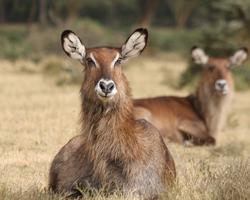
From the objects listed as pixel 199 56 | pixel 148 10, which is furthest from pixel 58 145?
pixel 148 10

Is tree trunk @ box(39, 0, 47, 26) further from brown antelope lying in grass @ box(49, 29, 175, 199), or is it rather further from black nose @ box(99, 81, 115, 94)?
black nose @ box(99, 81, 115, 94)

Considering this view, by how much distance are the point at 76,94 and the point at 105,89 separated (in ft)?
42.1


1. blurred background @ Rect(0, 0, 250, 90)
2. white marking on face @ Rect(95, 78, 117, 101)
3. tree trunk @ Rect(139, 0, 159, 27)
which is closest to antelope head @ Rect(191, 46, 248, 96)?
white marking on face @ Rect(95, 78, 117, 101)

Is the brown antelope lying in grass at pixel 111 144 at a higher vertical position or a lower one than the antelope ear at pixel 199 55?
lower

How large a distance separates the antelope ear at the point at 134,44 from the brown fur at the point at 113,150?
132 millimetres

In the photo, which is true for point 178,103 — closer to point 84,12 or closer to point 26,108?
point 26,108

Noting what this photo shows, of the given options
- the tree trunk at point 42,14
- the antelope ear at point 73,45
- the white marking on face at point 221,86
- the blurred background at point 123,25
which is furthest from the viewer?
the tree trunk at point 42,14

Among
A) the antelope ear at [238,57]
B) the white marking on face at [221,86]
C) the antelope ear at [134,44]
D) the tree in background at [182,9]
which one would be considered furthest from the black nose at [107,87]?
the tree in background at [182,9]

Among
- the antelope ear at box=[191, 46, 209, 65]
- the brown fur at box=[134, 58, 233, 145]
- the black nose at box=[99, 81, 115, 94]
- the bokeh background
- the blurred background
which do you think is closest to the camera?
the black nose at box=[99, 81, 115, 94]

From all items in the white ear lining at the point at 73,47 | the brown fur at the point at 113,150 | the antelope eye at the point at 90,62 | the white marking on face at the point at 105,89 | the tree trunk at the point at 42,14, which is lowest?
the brown fur at the point at 113,150

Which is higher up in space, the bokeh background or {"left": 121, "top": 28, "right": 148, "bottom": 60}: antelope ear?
{"left": 121, "top": 28, "right": 148, "bottom": 60}: antelope ear

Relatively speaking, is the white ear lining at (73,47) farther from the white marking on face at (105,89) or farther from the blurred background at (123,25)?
the blurred background at (123,25)

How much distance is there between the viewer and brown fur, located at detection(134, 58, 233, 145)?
13609 millimetres

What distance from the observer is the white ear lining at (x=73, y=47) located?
8.09m
